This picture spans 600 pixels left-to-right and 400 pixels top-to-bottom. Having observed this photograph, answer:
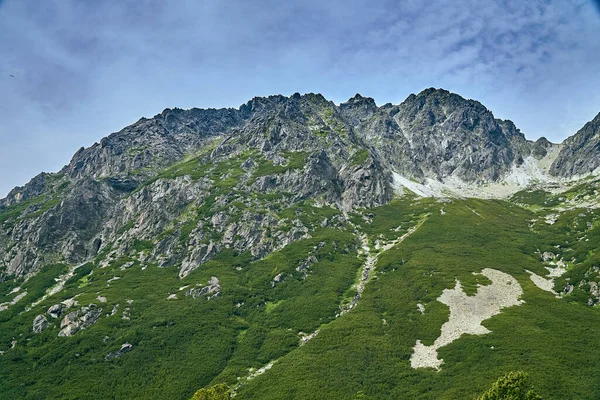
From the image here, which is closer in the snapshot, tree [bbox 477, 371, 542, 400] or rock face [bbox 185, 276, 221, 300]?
tree [bbox 477, 371, 542, 400]

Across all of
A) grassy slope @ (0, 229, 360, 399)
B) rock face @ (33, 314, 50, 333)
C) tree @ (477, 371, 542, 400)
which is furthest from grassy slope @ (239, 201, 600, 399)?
rock face @ (33, 314, 50, 333)

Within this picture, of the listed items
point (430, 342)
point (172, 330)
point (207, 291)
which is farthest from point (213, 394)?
point (207, 291)

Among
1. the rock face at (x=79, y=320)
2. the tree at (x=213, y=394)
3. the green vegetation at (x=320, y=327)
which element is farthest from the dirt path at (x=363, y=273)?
the rock face at (x=79, y=320)

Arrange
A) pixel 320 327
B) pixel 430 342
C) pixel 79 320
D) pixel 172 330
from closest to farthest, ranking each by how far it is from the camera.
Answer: pixel 430 342
pixel 320 327
pixel 172 330
pixel 79 320

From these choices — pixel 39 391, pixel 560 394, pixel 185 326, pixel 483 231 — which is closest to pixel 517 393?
pixel 560 394

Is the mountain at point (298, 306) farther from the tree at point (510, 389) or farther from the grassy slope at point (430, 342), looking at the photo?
the tree at point (510, 389)

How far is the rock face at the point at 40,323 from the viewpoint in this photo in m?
122

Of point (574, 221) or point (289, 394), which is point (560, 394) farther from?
point (574, 221)

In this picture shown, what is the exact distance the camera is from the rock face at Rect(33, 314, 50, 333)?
122500 mm

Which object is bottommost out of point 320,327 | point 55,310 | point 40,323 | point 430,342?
point 430,342

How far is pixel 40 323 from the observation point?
124 m

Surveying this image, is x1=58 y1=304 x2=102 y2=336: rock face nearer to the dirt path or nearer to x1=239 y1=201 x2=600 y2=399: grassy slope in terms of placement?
the dirt path

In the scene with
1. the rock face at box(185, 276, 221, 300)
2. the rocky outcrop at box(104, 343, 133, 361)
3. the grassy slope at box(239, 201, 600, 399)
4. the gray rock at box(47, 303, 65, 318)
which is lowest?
the grassy slope at box(239, 201, 600, 399)

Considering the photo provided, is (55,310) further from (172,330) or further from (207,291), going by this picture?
(207,291)
